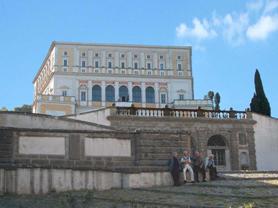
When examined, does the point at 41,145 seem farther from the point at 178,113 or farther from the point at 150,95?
the point at 150,95

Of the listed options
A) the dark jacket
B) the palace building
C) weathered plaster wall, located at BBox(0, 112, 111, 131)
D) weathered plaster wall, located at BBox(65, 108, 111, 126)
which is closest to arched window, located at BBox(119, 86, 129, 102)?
the palace building

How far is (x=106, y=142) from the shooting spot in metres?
19.0

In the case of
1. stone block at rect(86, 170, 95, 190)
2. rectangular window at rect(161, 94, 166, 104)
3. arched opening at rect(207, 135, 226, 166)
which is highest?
rectangular window at rect(161, 94, 166, 104)

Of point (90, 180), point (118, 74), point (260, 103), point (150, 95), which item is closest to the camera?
point (90, 180)

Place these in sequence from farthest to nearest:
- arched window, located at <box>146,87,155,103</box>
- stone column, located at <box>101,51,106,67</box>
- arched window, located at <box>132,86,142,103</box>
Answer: stone column, located at <box>101,51,106,67</box> < arched window, located at <box>146,87,155,103</box> < arched window, located at <box>132,86,142,103</box>

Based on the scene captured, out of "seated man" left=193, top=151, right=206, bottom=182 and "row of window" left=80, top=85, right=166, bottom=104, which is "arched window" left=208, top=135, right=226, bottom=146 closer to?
"seated man" left=193, top=151, right=206, bottom=182

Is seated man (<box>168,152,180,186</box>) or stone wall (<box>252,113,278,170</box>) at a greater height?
stone wall (<box>252,113,278,170</box>)

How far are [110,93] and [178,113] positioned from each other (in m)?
54.0

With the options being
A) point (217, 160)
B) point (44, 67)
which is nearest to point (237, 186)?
point (217, 160)

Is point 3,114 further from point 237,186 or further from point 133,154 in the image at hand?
point 237,186

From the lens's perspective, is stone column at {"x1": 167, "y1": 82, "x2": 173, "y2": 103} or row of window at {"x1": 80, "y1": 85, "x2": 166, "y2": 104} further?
stone column at {"x1": 167, "y1": 82, "x2": 173, "y2": 103}

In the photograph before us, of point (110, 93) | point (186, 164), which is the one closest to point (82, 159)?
point (186, 164)

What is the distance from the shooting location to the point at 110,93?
9038cm

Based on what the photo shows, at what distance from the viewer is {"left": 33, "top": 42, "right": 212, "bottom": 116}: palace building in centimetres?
8938
